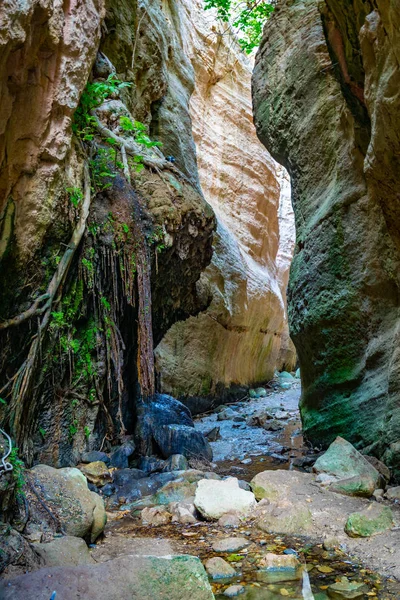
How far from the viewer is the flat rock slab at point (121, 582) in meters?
2.45

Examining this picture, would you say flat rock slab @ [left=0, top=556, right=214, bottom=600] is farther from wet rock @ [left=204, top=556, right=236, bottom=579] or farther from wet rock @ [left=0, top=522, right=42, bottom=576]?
wet rock @ [left=204, top=556, right=236, bottom=579]

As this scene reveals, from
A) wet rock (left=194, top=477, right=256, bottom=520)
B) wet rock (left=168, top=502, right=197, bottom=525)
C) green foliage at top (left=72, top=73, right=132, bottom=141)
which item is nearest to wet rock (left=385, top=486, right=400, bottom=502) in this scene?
wet rock (left=194, top=477, right=256, bottom=520)

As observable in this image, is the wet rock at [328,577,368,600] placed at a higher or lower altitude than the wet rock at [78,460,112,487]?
higher

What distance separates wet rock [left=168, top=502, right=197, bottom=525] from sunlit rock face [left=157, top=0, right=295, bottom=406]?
26.7 ft

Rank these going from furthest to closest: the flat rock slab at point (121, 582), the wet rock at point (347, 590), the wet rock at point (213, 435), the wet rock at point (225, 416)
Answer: the wet rock at point (225, 416) → the wet rock at point (213, 435) → the wet rock at point (347, 590) → the flat rock slab at point (121, 582)

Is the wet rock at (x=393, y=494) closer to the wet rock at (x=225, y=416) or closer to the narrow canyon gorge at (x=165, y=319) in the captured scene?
the narrow canyon gorge at (x=165, y=319)

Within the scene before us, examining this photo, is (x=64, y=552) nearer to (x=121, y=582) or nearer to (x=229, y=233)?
(x=121, y=582)

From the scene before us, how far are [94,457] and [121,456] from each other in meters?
0.56

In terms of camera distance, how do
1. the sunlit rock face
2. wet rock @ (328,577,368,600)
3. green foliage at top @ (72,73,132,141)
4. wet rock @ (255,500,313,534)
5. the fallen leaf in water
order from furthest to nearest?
1. the sunlit rock face
2. green foliage at top @ (72,73,132,141)
3. wet rock @ (255,500,313,534)
4. the fallen leaf in water
5. wet rock @ (328,577,368,600)

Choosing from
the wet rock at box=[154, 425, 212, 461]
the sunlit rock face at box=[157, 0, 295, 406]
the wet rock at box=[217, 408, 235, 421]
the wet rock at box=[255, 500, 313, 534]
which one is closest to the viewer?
the wet rock at box=[255, 500, 313, 534]

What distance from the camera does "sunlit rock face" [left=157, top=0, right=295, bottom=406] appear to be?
14.3 meters

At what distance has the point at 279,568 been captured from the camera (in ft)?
11.1

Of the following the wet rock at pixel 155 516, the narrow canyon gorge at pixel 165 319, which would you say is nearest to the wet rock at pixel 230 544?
the narrow canyon gorge at pixel 165 319

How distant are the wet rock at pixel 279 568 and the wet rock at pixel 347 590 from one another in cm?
26
